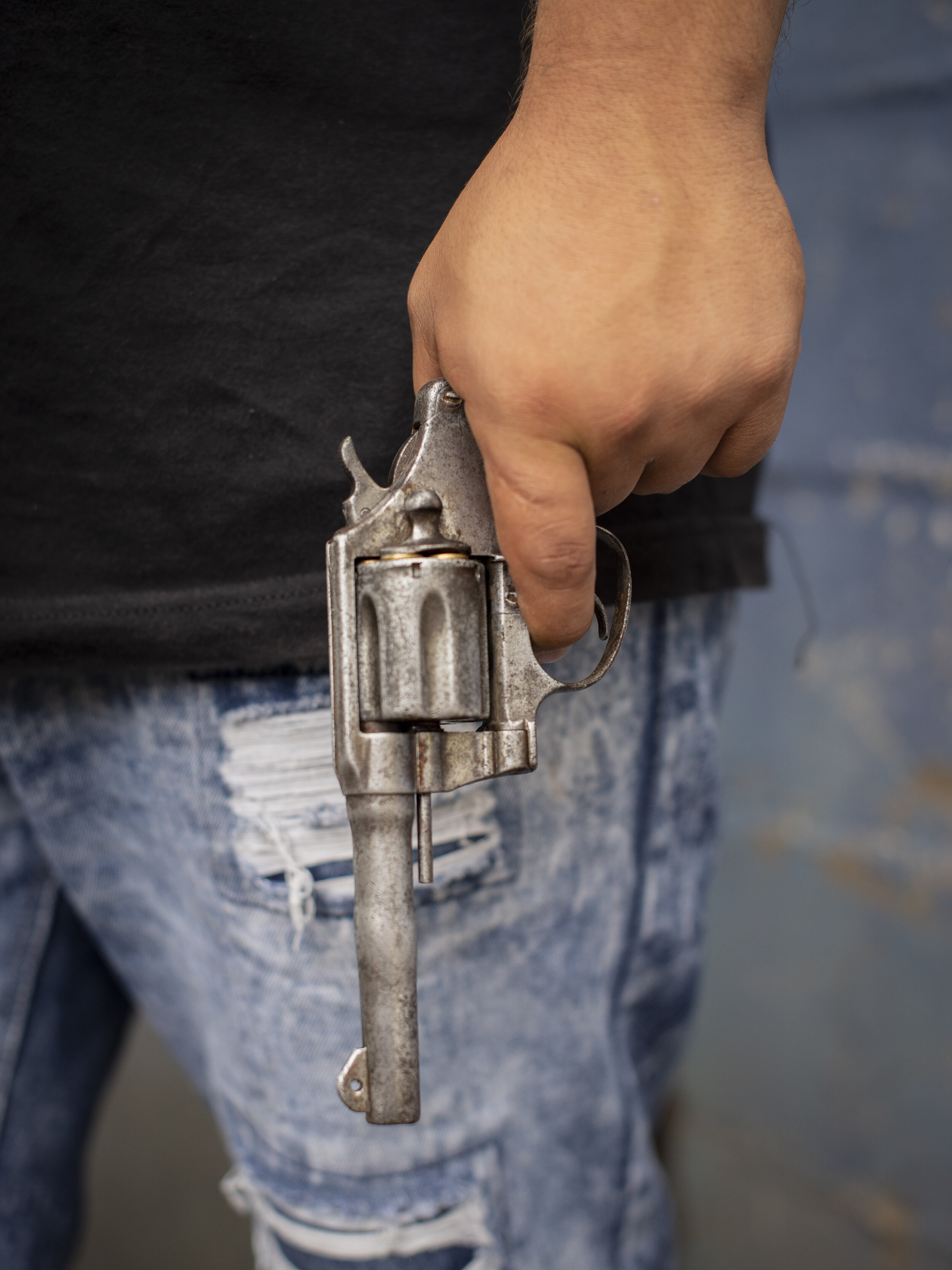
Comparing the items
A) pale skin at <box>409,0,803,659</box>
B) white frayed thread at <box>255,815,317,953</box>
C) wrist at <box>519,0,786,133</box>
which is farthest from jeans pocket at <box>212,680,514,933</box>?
wrist at <box>519,0,786,133</box>

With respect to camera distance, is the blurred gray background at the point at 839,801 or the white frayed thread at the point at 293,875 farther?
the blurred gray background at the point at 839,801

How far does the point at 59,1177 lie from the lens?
2.19 feet

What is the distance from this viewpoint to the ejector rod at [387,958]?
0.44 metres

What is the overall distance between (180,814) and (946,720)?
92cm

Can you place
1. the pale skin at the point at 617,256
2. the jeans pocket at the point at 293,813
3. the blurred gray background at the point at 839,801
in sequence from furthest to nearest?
the blurred gray background at the point at 839,801 < the jeans pocket at the point at 293,813 < the pale skin at the point at 617,256

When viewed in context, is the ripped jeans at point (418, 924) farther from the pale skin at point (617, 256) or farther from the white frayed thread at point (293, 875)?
the pale skin at point (617, 256)

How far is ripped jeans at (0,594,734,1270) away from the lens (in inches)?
19.2

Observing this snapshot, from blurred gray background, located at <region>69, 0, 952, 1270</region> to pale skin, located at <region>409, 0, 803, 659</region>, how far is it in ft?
2.45

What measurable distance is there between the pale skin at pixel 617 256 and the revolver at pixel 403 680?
0.06m

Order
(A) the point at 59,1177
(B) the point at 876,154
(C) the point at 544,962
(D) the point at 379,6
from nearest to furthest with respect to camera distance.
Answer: (D) the point at 379,6, (C) the point at 544,962, (A) the point at 59,1177, (B) the point at 876,154

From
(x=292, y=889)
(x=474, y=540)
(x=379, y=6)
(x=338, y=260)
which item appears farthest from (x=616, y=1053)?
(x=379, y=6)

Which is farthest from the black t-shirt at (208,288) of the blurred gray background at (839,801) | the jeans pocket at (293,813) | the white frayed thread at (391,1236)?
the blurred gray background at (839,801)

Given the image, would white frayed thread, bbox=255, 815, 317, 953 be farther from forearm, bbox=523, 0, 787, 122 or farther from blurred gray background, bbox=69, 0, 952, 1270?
blurred gray background, bbox=69, 0, 952, 1270

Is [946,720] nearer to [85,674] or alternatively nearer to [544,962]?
[544,962]
